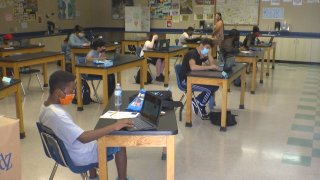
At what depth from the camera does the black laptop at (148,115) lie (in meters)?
2.63

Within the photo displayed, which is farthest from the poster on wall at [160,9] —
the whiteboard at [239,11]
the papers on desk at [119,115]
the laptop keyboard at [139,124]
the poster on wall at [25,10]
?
the laptop keyboard at [139,124]

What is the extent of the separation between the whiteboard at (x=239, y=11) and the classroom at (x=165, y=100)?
0.10ft

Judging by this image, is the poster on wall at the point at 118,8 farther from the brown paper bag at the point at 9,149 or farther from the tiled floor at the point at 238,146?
the brown paper bag at the point at 9,149

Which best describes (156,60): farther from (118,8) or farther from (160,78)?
(118,8)

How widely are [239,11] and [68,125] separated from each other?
994 centimetres

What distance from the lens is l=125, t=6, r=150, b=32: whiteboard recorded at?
12.8m

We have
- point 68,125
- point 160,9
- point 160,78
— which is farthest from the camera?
point 160,9

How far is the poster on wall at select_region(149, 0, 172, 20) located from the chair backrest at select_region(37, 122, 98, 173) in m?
10.4

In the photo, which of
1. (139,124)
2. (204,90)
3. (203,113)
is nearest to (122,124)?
(139,124)

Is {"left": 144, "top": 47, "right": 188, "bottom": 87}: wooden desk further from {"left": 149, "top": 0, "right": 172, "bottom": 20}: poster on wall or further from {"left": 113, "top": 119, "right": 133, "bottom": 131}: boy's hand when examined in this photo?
{"left": 113, "top": 119, "right": 133, "bottom": 131}: boy's hand

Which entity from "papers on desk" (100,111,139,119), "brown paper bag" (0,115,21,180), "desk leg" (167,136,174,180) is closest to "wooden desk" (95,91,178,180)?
"desk leg" (167,136,174,180)

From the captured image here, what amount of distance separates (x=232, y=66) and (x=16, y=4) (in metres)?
7.16

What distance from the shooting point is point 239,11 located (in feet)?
37.9

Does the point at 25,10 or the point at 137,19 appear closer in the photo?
the point at 25,10
